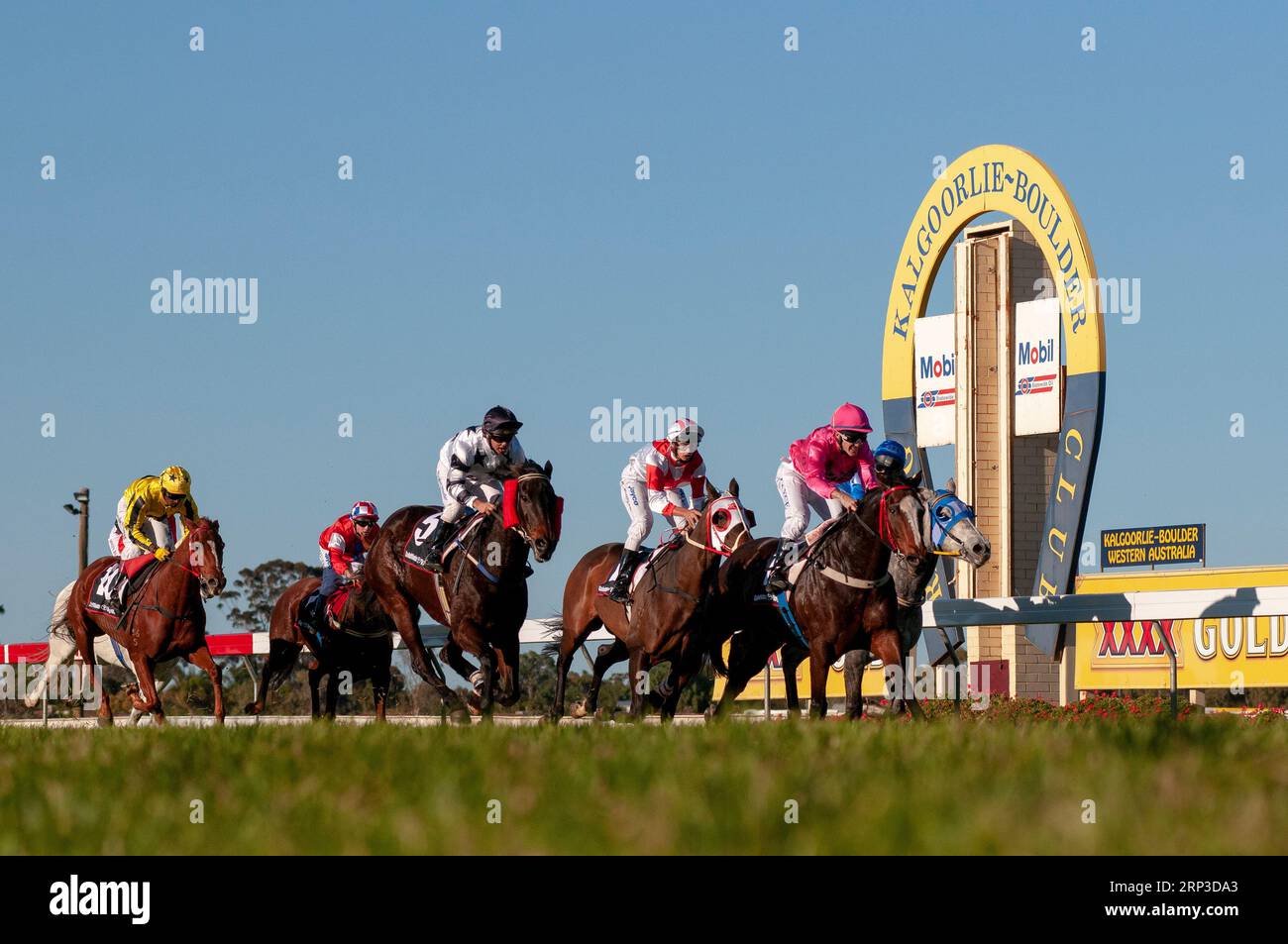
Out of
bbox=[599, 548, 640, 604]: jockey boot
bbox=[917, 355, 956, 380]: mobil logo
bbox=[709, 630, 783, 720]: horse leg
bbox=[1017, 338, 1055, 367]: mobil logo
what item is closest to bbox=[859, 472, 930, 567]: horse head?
bbox=[709, 630, 783, 720]: horse leg

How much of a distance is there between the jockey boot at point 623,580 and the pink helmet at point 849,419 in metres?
2.03

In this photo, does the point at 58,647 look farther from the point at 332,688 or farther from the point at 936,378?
the point at 936,378

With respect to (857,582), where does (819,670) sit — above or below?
below

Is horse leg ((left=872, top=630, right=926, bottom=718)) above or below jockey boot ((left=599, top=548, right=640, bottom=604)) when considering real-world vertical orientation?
below

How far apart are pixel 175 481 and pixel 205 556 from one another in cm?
134

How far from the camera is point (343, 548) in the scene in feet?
56.7

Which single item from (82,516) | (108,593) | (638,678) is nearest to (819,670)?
(638,678)

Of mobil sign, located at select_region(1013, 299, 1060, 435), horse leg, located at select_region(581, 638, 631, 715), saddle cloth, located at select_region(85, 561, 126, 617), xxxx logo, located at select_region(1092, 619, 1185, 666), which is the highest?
mobil sign, located at select_region(1013, 299, 1060, 435)

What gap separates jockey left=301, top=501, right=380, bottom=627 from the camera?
17.2m

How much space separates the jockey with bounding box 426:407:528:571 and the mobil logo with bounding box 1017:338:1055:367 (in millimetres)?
17546

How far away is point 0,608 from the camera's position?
55312 mm

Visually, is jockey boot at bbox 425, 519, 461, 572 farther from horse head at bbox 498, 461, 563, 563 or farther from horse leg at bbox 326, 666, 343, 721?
horse leg at bbox 326, 666, 343, 721
